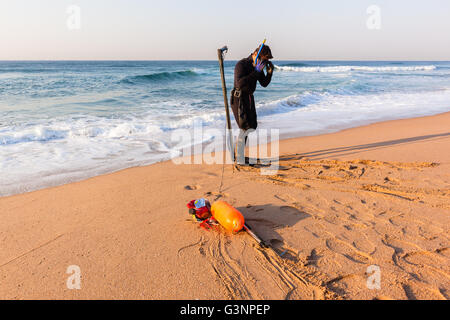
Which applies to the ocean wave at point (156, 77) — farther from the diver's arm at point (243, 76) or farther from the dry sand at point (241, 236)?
the dry sand at point (241, 236)

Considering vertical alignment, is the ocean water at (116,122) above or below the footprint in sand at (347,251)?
above

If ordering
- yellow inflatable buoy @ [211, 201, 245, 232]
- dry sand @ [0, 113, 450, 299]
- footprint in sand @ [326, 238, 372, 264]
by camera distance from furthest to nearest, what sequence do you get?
1. yellow inflatable buoy @ [211, 201, 245, 232]
2. footprint in sand @ [326, 238, 372, 264]
3. dry sand @ [0, 113, 450, 299]

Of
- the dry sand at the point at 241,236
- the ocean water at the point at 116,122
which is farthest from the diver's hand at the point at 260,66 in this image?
the ocean water at the point at 116,122

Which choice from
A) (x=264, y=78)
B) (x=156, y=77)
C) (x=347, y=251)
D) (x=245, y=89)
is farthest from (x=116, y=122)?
(x=156, y=77)

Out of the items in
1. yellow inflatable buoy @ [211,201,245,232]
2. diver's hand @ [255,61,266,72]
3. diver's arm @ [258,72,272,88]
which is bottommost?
yellow inflatable buoy @ [211,201,245,232]

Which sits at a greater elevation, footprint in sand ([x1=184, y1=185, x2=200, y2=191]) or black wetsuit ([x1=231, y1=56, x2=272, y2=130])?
black wetsuit ([x1=231, y1=56, x2=272, y2=130])

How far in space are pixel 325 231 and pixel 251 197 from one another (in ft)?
3.74

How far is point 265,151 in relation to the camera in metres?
6.33

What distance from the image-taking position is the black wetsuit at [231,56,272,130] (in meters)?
4.83

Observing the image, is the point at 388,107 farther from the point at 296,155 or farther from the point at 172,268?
the point at 172,268

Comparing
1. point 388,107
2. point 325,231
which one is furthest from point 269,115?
point 325,231

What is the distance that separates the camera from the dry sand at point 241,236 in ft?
7.70

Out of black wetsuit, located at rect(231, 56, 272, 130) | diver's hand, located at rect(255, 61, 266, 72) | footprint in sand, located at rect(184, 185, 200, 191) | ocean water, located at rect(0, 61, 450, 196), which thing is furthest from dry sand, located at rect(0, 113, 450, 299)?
diver's hand, located at rect(255, 61, 266, 72)

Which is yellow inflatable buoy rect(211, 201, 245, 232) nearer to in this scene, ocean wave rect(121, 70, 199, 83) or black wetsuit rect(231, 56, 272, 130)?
black wetsuit rect(231, 56, 272, 130)
